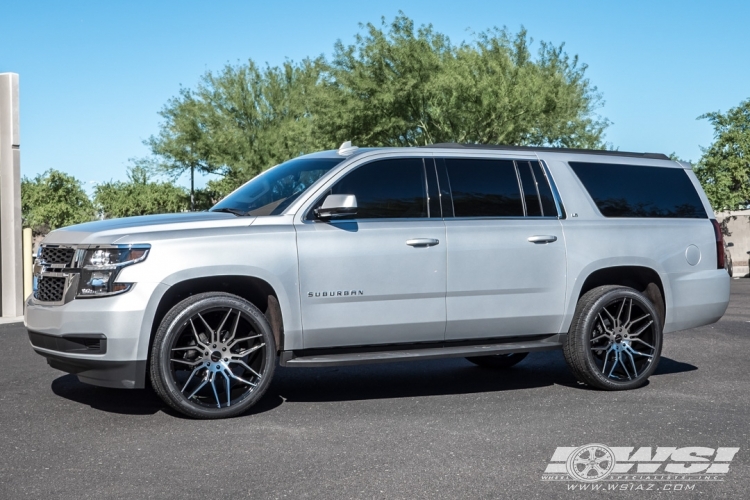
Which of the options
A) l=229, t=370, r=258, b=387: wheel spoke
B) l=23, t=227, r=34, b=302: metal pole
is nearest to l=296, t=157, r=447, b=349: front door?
l=229, t=370, r=258, b=387: wheel spoke

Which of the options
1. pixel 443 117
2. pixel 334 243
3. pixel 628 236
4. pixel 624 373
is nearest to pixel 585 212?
pixel 628 236

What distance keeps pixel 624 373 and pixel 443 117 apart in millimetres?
27483

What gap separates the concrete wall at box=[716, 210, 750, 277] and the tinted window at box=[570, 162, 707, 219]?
2327 centimetres

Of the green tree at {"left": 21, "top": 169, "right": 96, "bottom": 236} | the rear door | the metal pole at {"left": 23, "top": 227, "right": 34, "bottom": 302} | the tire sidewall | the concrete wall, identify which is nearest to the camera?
the rear door

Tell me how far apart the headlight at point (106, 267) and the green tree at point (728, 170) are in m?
29.2

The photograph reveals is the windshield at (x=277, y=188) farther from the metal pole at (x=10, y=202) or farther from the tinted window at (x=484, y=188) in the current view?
the metal pole at (x=10, y=202)

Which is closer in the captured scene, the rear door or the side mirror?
the side mirror

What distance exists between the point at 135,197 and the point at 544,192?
270ft

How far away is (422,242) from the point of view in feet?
24.0

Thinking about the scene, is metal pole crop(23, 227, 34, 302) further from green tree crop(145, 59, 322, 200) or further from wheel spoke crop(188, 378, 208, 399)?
green tree crop(145, 59, 322, 200)

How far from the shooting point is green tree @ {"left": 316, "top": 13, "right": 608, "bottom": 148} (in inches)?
1346

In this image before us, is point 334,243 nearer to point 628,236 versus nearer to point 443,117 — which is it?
point 628,236

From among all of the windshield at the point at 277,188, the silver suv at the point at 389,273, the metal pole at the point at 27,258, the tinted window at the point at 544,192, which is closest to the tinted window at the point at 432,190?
the silver suv at the point at 389,273

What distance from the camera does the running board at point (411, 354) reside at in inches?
276
